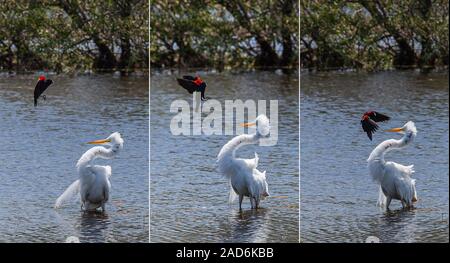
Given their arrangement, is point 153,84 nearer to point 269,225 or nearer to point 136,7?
point 136,7

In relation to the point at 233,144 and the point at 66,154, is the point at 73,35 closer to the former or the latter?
the point at 66,154

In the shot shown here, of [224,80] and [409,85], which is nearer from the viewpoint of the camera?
[224,80]

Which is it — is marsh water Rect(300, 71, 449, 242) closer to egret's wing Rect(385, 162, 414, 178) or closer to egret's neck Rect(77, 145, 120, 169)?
egret's wing Rect(385, 162, 414, 178)

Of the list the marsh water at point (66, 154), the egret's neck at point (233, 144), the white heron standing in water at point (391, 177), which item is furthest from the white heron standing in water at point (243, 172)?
the white heron standing in water at point (391, 177)

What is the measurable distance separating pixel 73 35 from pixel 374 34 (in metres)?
2.35

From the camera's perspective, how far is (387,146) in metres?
8.84

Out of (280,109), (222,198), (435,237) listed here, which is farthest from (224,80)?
(435,237)

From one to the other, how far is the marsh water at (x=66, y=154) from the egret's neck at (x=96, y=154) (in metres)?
0.33

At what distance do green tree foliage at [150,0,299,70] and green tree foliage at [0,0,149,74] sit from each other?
0.19 m

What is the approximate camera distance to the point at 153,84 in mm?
10242

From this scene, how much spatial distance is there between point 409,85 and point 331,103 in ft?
4.26

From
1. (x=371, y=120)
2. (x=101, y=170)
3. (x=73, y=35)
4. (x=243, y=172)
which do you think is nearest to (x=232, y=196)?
(x=243, y=172)

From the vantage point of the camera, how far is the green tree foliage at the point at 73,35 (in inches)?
385
